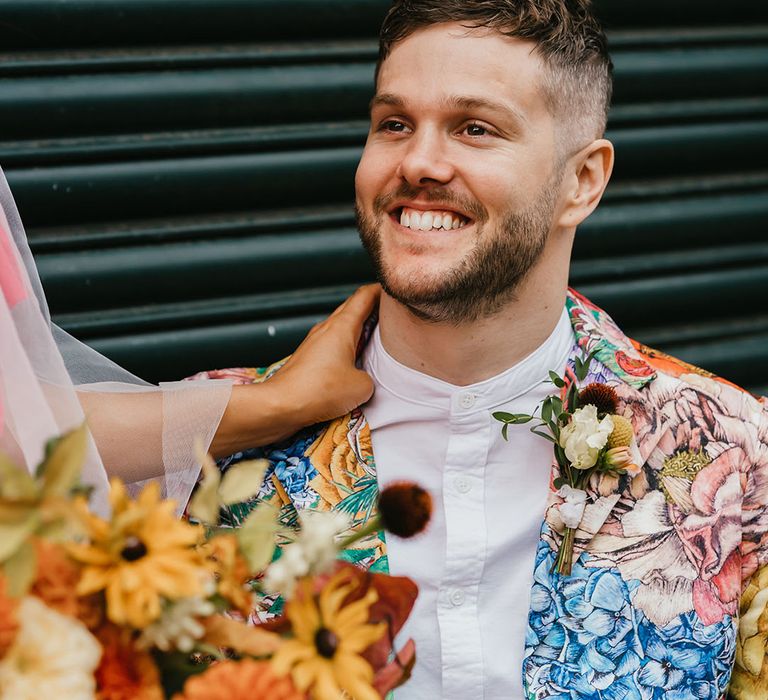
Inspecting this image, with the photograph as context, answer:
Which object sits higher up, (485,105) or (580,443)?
(485,105)

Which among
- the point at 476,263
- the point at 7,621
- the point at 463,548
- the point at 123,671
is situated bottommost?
the point at 463,548

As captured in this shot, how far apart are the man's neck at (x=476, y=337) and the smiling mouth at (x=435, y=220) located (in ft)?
0.58

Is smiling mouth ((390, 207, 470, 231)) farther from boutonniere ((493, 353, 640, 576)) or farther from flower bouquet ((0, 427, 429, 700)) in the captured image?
flower bouquet ((0, 427, 429, 700))

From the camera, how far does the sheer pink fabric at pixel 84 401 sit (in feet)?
3.72

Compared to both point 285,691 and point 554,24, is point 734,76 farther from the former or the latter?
point 285,691

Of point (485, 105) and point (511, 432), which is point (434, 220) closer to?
point (485, 105)

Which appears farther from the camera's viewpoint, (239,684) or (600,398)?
(600,398)

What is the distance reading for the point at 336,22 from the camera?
94.8 inches

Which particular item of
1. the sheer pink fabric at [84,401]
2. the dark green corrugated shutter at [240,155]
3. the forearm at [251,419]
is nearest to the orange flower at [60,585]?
the sheer pink fabric at [84,401]

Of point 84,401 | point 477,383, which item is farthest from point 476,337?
point 84,401

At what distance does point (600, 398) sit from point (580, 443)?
139mm

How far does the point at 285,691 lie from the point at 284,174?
1746 millimetres

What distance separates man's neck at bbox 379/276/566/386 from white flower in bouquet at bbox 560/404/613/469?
24 cm

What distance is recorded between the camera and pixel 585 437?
1737 millimetres
